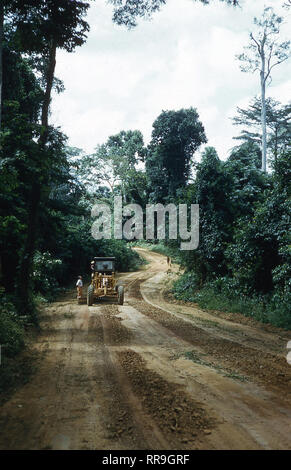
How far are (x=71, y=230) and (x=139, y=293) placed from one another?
380 inches

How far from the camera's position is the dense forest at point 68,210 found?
8.81 m

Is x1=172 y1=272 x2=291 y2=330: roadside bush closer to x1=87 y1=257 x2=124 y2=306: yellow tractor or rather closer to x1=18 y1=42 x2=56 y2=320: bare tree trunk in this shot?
x1=87 y1=257 x2=124 y2=306: yellow tractor

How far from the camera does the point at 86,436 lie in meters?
3.80

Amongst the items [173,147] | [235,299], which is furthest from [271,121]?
[235,299]

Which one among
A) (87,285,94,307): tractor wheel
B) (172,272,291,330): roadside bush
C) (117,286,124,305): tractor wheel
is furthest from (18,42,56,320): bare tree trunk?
(172,272,291,330): roadside bush

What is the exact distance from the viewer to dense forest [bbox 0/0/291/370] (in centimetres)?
881

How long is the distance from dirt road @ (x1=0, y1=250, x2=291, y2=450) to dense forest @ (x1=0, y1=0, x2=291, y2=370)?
208 centimetres

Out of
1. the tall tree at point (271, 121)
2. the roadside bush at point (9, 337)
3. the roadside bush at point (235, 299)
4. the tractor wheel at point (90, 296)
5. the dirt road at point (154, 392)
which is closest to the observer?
the dirt road at point (154, 392)

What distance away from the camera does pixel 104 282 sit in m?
16.8

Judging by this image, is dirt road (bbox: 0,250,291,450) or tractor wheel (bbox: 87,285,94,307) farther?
tractor wheel (bbox: 87,285,94,307)

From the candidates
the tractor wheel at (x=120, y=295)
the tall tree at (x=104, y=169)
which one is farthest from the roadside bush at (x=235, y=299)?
the tall tree at (x=104, y=169)

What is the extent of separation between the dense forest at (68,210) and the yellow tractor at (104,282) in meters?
2.51

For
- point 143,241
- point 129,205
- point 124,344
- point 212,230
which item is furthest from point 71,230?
point 143,241

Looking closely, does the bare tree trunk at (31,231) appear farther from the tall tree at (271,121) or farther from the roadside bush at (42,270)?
the tall tree at (271,121)
